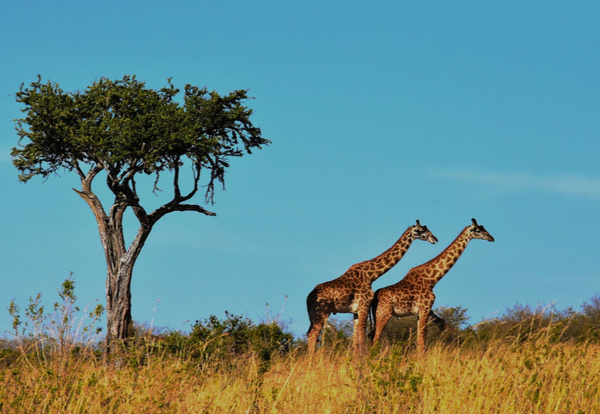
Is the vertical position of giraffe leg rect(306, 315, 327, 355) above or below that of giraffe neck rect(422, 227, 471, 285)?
below

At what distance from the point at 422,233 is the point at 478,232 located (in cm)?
160

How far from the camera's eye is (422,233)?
19734 millimetres

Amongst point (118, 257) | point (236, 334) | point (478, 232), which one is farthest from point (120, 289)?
point (478, 232)

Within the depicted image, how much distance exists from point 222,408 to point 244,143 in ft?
61.1

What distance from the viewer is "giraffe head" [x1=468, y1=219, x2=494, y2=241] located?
1972 centimetres

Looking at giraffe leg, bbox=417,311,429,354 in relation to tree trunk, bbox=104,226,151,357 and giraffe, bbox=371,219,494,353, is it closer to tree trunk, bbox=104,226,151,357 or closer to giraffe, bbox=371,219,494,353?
giraffe, bbox=371,219,494,353

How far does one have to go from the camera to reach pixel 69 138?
2494 centimetres

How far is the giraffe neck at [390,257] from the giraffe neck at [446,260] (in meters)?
0.82

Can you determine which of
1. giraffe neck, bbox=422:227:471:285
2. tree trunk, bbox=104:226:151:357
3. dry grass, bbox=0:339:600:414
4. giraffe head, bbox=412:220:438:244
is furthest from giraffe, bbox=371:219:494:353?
tree trunk, bbox=104:226:151:357

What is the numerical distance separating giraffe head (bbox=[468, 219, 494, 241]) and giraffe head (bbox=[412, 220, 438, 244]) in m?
1.21

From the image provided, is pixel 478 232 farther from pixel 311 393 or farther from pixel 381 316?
pixel 311 393

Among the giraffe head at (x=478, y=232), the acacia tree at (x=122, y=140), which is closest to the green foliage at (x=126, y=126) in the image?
the acacia tree at (x=122, y=140)

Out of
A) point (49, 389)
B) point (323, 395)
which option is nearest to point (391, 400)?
point (323, 395)

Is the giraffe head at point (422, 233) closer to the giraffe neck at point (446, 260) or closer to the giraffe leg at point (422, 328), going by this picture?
the giraffe neck at point (446, 260)
